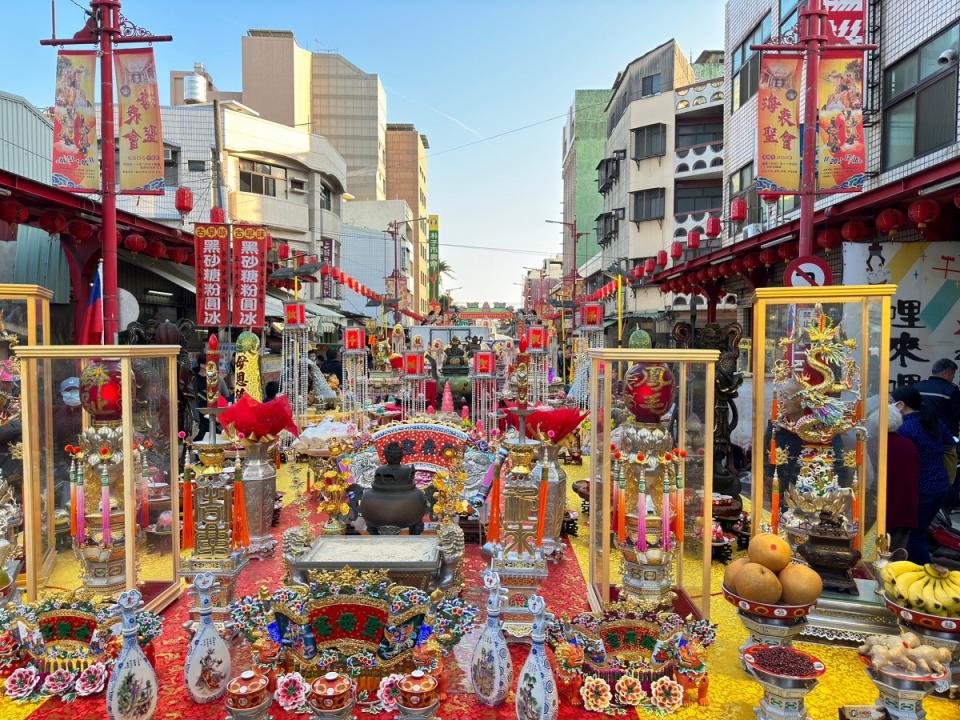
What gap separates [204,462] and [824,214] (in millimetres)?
8046

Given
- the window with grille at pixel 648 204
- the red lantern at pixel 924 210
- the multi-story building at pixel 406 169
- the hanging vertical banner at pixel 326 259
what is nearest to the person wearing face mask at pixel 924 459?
the red lantern at pixel 924 210

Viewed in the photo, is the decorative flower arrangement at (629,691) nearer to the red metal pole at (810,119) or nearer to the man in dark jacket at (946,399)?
the man in dark jacket at (946,399)

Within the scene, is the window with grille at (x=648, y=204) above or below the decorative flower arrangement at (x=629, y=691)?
above

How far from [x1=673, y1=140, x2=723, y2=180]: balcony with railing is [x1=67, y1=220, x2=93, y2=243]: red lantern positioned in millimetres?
18819

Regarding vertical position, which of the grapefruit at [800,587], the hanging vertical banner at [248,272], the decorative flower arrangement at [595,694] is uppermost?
the hanging vertical banner at [248,272]

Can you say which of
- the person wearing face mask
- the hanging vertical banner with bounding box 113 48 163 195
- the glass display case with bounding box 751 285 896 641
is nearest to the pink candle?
the glass display case with bounding box 751 285 896 641

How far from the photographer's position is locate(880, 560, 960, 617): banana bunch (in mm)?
3734

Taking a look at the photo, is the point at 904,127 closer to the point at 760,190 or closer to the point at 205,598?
the point at 760,190

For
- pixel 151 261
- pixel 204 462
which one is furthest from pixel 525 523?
pixel 151 261

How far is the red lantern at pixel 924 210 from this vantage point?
6.85 meters

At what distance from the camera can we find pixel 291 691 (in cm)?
384

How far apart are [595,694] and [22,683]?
140 inches

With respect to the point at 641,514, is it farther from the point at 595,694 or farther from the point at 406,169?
the point at 406,169

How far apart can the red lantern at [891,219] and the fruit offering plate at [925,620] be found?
5186 mm
